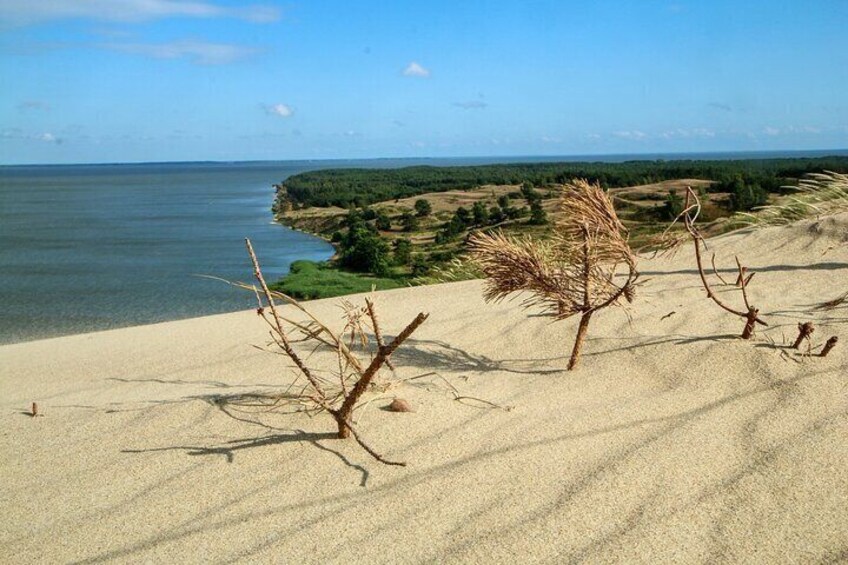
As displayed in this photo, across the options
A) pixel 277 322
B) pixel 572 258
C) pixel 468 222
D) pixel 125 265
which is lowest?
pixel 125 265

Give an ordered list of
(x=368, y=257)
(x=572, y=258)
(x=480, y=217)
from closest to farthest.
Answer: (x=572, y=258)
(x=368, y=257)
(x=480, y=217)

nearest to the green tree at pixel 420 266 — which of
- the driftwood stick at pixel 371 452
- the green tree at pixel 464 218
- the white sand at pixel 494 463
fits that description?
the green tree at pixel 464 218

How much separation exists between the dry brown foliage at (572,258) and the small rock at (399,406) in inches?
35.0

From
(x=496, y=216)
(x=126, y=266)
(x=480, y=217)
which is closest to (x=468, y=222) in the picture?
(x=480, y=217)

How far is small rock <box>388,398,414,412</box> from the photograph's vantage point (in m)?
3.50

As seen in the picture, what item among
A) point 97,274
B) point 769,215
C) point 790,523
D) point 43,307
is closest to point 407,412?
point 790,523

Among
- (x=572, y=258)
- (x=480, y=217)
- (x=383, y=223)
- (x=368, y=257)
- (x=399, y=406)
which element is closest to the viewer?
(x=399, y=406)

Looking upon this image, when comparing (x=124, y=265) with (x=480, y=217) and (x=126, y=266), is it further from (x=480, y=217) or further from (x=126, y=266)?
(x=480, y=217)

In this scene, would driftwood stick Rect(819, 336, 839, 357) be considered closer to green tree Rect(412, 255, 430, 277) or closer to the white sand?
the white sand

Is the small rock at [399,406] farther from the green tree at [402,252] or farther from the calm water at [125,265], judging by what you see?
the green tree at [402,252]

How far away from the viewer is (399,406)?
11.5ft

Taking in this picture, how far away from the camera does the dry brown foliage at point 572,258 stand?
12.4 ft

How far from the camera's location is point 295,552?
241 centimetres

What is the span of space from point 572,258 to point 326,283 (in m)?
11.7
